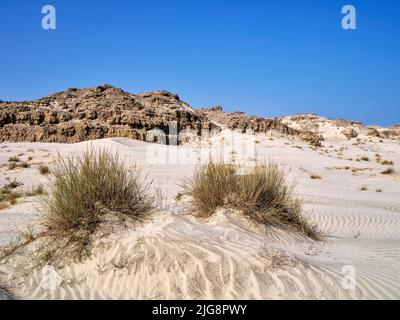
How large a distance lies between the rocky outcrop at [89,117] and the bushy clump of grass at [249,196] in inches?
823

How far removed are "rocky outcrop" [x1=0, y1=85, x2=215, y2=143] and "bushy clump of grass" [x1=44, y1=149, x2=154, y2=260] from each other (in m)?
21.6

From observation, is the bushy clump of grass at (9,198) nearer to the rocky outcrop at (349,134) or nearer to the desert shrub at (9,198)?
the desert shrub at (9,198)

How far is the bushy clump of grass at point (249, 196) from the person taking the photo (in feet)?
18.6

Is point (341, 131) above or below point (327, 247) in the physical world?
above

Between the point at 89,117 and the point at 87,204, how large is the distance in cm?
2410

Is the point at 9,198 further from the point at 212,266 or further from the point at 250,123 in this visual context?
the point at 250,123

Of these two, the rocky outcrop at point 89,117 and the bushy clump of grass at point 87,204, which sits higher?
the rocky outcrop at point 89,117

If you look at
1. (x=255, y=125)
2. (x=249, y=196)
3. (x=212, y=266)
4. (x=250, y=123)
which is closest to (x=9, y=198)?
(x=249, y=196)

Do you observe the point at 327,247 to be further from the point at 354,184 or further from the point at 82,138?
the point at 82,138

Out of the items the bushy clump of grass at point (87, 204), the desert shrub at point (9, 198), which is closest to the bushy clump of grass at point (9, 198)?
the desert shrub at point (9, 198)

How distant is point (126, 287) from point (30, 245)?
1.58 m

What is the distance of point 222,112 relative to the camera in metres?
41.3

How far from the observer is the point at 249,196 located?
5.73 m
